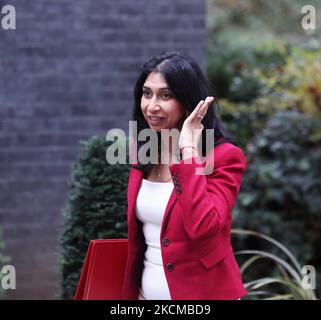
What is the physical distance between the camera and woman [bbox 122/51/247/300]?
8.75 ft

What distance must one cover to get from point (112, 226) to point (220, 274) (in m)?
1.39

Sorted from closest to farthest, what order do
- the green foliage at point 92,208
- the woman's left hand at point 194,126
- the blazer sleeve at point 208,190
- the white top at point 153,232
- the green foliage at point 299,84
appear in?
the blazer sleeve at point 208,190 → the woman's left hand at point 194,126 → the white top at point 153,232 → the green foliage at point 92,208 → the green foliage at point 299,84

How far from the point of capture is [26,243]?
20.0 ft

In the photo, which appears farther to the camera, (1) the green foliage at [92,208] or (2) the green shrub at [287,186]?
(2) the green shrub at [287,186]

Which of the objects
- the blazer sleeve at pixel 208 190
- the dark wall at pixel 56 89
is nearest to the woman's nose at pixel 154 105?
the blazer sleeve at pixel 208 190

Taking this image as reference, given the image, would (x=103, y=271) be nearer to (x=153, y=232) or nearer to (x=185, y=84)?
(x=153, y=232)

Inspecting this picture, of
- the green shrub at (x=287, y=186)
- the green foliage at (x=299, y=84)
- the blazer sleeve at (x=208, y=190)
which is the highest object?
the green foliage at (x=299, y=84)

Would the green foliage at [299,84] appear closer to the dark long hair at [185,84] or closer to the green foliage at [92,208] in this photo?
the green foliage at [92,208]

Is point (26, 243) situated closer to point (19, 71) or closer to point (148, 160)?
point (19, 71)

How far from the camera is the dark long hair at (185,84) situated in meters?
2.81

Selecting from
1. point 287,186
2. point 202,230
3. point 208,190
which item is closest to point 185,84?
point 208,190

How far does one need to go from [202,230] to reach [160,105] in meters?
0.53

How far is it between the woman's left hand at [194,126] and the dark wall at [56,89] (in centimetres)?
345

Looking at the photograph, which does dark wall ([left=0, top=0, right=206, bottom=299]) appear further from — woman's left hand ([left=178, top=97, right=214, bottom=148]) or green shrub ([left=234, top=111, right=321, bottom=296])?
woman's left hand ([left=178, top=97, right=214, bottom=148])
